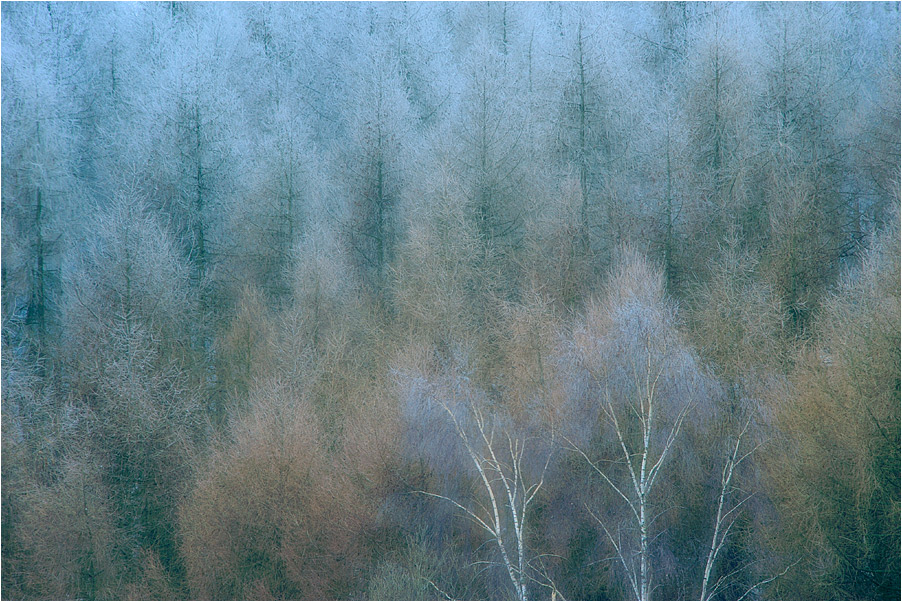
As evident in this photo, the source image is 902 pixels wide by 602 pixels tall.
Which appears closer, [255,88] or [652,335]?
[652,335]

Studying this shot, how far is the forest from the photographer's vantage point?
16.3m

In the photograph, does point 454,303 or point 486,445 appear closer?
point 486,445

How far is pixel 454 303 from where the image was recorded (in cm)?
2250

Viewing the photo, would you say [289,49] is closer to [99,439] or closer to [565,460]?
[99,439]

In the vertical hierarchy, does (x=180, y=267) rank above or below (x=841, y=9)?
below

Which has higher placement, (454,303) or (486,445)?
(454,303)

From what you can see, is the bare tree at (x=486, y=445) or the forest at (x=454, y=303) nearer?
the forest at (x=454, y=303)

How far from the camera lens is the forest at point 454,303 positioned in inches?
643

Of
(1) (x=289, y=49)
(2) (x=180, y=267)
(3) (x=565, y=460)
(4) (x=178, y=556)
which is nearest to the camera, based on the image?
(3) (x=565, y=460)

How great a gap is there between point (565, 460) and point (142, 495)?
40.7 feet

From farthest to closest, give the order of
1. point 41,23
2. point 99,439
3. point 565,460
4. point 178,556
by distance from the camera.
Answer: point 41,23
point 99,439
point 178,556
point 565,460

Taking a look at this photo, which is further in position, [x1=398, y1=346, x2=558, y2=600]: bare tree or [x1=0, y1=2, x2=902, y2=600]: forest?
[x1=398, y1=346, x2=558, y2=600]: bare tree

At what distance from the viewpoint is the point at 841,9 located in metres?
29.1

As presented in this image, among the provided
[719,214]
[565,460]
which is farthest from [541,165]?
[565,460]
